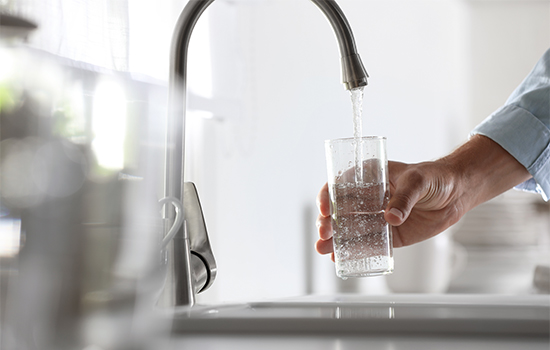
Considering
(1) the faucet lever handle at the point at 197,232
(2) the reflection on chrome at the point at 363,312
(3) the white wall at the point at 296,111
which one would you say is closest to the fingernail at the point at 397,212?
(2) the reflection on chrome at the point at 363,312

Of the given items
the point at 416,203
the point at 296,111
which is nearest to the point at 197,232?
the point at 416,203

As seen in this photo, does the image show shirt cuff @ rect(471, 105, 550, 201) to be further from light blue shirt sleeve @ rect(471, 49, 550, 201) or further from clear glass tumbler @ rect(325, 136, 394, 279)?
clear glass tumbler @ rect(325, 136, 394, 279)

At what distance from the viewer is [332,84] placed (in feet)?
10.6

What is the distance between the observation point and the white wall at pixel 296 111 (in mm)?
2531

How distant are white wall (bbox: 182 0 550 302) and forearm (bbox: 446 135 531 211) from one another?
1.33m

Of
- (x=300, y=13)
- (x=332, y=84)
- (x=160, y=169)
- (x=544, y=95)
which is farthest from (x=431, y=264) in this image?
(x=160, y=169)

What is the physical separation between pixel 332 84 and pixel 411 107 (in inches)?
31.5

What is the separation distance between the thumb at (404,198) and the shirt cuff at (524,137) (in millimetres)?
206

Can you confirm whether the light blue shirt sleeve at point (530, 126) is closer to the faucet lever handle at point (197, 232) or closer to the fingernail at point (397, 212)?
the fingernail at point (397, 212)

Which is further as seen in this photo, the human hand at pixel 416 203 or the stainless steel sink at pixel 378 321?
the human hand at pixel 416 203

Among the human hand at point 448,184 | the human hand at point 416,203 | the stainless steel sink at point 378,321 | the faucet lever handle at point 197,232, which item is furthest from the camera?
the human hand at point 448,184

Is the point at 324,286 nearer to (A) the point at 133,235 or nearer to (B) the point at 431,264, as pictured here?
(B) the point at 431,264

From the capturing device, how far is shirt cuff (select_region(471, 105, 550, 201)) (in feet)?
3.08

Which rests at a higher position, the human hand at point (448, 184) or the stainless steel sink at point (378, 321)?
the human hand at point (448, 184)
